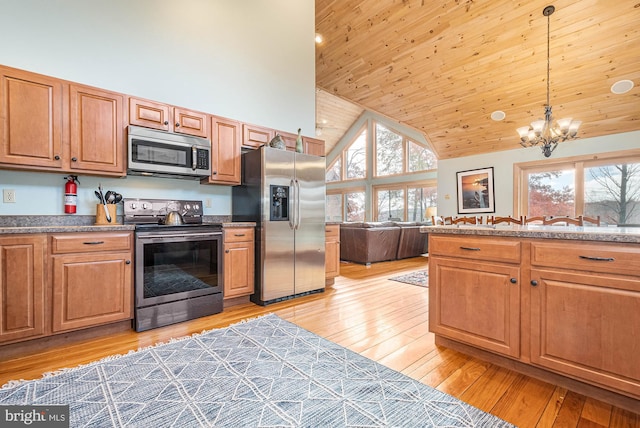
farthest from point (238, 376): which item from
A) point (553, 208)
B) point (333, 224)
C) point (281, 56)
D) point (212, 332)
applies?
point (553, 208)

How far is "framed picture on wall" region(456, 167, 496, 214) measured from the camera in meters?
6.53

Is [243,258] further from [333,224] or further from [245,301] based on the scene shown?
[333,224]

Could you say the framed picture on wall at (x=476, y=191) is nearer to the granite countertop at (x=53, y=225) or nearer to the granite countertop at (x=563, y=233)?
the granite countertop at (x=563, y=233)

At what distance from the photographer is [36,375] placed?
1792mm

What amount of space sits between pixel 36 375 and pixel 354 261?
15.6 ft

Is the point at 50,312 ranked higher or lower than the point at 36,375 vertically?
higher

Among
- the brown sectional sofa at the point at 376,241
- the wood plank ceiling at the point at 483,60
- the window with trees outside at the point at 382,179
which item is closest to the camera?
the wood plank ceiling at the point at 483,60

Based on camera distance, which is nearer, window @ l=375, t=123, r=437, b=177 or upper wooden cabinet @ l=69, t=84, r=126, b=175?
upper wooden cabinet @ l=69, t=84, r=126, b=175

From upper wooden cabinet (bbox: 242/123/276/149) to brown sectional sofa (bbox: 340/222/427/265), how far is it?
2.77m

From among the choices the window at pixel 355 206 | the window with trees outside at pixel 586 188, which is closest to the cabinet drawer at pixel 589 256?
the window with trees outside at pixel 586 188

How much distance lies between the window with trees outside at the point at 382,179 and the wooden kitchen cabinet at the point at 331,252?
15.5ft

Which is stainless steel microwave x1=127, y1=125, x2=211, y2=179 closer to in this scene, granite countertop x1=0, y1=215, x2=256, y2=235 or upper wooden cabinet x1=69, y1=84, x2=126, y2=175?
upper wooden cabinet x1=69, y1=84, x2=126, y2=175

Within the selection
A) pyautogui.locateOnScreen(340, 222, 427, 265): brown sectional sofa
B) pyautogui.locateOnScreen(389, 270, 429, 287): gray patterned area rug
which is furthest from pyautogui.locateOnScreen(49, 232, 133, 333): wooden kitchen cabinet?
pyautogui.locateOnScreen(340, 222, 427, 265): brown sectional sofa

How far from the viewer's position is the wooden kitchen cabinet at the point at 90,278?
7.04 ft
